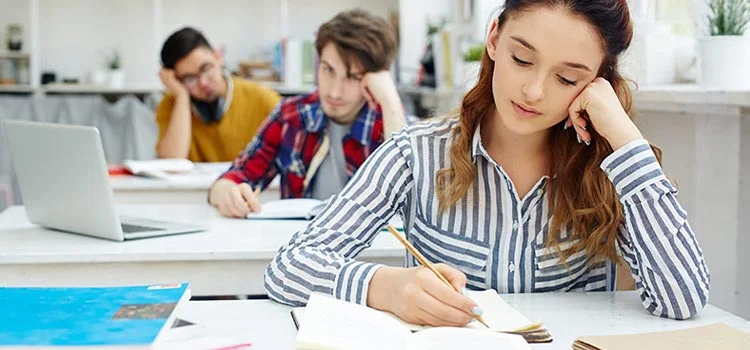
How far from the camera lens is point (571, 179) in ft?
4.99

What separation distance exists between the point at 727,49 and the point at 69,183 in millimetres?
1350

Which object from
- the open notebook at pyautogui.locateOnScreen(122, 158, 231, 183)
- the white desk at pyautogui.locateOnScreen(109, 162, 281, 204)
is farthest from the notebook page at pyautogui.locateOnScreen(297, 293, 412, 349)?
the open notebook at pyautogui.locateOnScreen(122, 158, 231, 183)

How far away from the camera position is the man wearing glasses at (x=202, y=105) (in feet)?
12.4

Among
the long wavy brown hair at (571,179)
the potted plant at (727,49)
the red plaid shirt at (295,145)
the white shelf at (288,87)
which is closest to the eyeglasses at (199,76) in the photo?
the red plaid shirt at (295,145)

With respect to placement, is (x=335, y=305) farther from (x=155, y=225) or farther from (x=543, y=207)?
(x=155, y=225)

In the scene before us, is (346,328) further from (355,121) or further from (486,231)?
(355,121)

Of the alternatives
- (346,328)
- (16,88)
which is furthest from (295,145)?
(16,88)

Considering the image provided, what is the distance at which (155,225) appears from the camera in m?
2.07

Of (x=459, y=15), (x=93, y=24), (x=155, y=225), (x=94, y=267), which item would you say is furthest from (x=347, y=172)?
(x=93, y=24)

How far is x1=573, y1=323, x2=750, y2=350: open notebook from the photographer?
1119mm

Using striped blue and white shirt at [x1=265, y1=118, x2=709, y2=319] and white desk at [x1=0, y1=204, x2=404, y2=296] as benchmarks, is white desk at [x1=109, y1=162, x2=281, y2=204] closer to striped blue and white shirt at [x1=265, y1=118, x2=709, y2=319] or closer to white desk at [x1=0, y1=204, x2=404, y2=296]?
white desk at [x1=0, y1=204, x2=404, y2=296]

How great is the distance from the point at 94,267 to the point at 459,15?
3052 mm

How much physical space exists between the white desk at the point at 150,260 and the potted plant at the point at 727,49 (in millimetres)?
728

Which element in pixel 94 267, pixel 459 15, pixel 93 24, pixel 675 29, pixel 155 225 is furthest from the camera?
pixel 93 24
